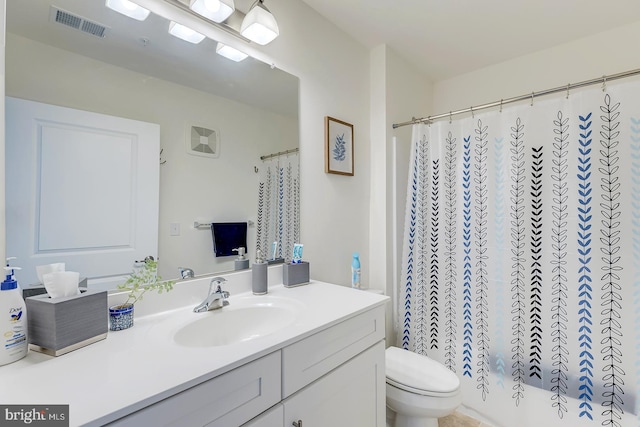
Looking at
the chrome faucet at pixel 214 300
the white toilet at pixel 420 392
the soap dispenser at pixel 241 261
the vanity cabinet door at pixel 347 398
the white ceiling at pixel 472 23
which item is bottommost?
the white toilet at pixel 420 392

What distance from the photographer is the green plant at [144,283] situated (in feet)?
3.21

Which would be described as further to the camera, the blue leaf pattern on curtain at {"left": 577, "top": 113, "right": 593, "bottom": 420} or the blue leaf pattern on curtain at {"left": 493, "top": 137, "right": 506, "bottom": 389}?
the blue leaf pattern on curtain at {"left": 493, "top": 137, "right": 506, "bottom": 389}

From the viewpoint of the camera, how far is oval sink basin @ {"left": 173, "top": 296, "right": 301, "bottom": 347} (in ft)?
3.25

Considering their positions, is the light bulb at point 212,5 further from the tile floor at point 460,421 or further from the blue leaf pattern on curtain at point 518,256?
the tile floor at point 460,421

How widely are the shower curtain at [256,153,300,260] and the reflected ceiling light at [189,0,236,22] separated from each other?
61 cm

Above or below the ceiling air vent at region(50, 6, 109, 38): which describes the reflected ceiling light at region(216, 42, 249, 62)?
above

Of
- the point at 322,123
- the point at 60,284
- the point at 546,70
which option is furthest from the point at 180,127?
the point at 546,70

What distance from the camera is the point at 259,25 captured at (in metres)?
1.24

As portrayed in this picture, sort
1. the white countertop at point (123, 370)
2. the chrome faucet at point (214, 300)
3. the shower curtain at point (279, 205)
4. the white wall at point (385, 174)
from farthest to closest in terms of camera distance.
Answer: the white wall at point (385, 174), the shower curtain at point (279, 205), the chrome faucet at point (214, 300), the white countertop at point (123, 370)

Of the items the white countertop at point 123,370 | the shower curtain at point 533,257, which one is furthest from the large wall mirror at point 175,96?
the shower curtain at point 533,257

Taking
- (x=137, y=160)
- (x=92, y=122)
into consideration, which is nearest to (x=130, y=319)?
(x=137, y=160)

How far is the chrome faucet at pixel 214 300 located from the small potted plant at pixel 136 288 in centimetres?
13

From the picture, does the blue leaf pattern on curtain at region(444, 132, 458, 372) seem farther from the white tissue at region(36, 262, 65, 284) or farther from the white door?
the white tissue at region(36, 262, 65, 284)

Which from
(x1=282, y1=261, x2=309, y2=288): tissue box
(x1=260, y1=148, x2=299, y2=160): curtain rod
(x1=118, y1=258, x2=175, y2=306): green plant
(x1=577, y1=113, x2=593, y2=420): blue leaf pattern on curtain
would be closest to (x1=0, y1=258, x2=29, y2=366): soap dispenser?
(x1=118, y1=258, x2=175, y2=306): green plant
